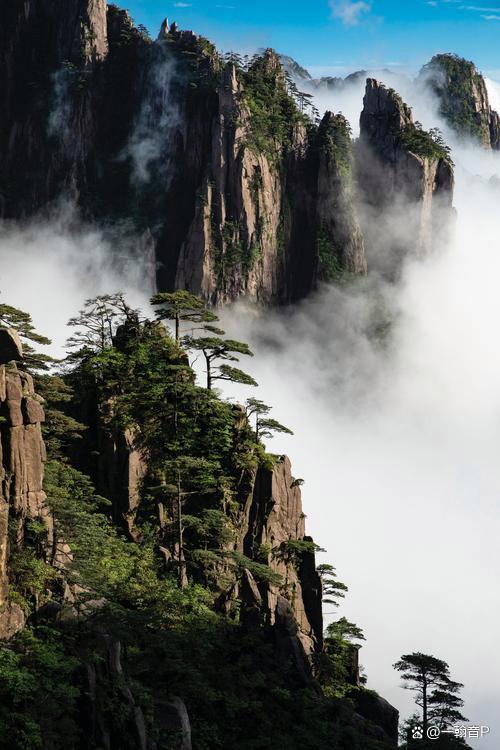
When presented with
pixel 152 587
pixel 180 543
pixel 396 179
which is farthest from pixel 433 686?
pixel 396 179

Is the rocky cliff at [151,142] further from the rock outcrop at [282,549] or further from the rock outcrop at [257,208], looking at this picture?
the rock outcrop at [282,549]

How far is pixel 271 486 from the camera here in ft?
187

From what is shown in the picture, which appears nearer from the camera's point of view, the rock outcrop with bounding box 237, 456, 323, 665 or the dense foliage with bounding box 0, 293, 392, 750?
the dense foliage with bounding box 0, 293, 392, 750

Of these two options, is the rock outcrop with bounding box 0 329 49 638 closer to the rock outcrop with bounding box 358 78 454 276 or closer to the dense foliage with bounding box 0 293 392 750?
the dense foliage with bounding box 0 293 392 750

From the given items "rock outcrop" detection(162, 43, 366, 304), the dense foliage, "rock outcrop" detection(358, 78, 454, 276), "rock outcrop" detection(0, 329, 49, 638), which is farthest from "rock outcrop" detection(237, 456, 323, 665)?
"rock outcrop" detection(358, 78, 454, 276)

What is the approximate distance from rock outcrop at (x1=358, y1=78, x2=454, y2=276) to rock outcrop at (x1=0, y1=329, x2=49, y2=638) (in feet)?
337

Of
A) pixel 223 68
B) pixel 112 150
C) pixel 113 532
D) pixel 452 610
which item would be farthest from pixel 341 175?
pixel 113 532

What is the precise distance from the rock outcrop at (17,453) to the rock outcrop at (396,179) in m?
103

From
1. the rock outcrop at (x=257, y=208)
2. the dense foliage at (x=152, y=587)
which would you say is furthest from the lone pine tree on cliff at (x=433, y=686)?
the rock outcrop at (x=257, y=208)

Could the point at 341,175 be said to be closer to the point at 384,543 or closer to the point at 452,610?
the point at 384,543

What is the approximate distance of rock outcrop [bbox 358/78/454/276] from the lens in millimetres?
135250

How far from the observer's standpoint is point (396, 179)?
136 metres

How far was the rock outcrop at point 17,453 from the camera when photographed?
36.5 m

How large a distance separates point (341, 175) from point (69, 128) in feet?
128
